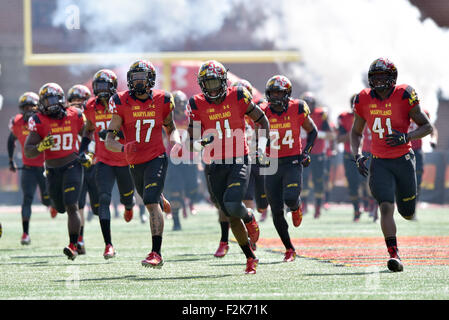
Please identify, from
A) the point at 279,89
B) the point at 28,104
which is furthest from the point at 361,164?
the point at 28,104

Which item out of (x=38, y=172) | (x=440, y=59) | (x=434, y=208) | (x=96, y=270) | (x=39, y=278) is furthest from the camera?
(x=440, y=59)

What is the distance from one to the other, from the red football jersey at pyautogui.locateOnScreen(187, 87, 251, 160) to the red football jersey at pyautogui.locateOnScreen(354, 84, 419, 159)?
111 centimetres

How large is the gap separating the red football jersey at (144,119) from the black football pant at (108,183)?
121cm

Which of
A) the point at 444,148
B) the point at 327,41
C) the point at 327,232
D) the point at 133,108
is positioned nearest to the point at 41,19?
the point at 327,41

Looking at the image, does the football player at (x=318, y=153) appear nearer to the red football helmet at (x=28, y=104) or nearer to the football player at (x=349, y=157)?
the football player at (x=349, y=157)

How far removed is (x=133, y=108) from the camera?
28.8 ft

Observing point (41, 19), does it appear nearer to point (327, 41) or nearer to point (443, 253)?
point (327, 41)

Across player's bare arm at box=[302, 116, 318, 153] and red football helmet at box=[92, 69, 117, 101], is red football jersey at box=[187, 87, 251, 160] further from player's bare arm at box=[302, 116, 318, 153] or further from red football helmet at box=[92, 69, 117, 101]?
red football helmet at box=[92, 69, 117, 101]

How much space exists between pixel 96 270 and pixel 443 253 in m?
3.68

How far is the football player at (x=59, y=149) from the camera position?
9992mm

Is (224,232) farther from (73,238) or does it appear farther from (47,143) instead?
(47,143)

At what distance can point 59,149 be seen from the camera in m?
10.1

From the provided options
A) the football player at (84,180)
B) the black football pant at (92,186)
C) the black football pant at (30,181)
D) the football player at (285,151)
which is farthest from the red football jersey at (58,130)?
the black football pant at (30,181)

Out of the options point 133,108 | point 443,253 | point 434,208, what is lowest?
point 434,208
